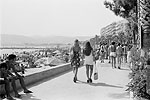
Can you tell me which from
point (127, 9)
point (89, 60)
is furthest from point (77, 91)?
point (127, 9)

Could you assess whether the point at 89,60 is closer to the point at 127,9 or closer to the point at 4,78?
the point at 4,78

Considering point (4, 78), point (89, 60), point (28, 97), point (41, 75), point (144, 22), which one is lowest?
point (28, 97)

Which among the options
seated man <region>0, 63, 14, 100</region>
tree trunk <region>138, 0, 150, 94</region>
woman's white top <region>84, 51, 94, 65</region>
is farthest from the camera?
woman's white top <region>84, 51, 94, 65</region>

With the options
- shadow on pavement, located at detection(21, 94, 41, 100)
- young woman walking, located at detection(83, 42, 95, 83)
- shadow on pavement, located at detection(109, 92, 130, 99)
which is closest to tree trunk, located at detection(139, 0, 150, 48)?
shadow on pavement, located at detection(109, 92, 130, 99)

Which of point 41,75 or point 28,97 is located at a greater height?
point 41,75

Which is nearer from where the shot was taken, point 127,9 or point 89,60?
point 89,60

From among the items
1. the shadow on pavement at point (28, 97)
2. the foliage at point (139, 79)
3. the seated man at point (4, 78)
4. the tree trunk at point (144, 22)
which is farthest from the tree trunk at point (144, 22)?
the seated man at point (4, 78)

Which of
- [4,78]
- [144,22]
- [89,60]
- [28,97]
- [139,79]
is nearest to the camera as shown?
[139,79]

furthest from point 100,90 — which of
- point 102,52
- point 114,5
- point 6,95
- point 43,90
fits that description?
point 102,52

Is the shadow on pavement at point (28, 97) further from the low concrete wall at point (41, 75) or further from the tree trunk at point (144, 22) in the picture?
the tree trunk at point (144, 22)

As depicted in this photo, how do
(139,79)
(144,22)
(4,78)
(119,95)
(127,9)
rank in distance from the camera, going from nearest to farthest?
(139,79)
(4,78)
(119,95)
(144,22)
(127,9)

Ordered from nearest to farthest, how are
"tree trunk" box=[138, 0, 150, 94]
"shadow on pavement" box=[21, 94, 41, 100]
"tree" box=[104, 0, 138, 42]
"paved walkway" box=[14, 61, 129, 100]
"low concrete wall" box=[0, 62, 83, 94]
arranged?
"shadow on pavement" box=[21, 94, 41, 100], "paved walkway" box=[14, 61, 129, 100], "tree trunk" box=[138, 0, 150, 94], "low concrete wall" box=[0, 62, 83, 94], "tree" box=[104, 0, 138, 42]

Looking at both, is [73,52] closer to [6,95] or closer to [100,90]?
[100,90]

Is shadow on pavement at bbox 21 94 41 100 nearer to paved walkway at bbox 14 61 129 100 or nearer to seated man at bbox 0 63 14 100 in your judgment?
paved walkway at bbox 14 61 129 100
